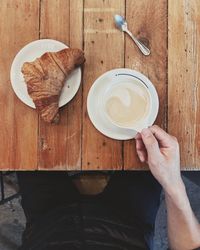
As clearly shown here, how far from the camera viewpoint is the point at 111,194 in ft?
3.63

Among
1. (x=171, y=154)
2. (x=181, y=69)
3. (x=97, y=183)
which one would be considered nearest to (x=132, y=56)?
(x=181, y=69)

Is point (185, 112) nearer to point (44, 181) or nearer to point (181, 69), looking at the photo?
point (181, 69)

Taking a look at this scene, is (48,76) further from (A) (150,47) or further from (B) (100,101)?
(A) (150,47)

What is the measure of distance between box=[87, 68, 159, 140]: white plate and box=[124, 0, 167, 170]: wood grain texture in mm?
22

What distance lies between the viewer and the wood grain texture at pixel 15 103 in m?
0.88

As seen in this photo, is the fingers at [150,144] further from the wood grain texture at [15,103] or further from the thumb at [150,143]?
the wood grain texture at [15,103]

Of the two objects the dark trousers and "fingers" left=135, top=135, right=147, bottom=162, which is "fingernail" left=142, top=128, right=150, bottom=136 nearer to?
"fingers" left=135, top=135, right=147, bottom=162

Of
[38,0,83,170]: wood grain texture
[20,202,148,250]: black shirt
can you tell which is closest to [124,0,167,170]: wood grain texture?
[38,0,83,170]: wood grain texture

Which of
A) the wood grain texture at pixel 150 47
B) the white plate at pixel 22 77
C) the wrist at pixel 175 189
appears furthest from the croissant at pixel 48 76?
the wrist at pixel 175 189

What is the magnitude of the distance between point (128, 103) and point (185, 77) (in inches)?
5.8

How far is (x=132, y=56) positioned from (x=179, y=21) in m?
0.13

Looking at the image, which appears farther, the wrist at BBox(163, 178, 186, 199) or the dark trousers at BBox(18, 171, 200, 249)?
the dark trousers at BBox(18, 171, 200, 249)

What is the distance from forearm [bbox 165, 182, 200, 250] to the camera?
88 cm

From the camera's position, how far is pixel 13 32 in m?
0.89
